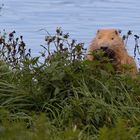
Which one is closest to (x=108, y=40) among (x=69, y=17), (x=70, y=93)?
(x=70, y=93)

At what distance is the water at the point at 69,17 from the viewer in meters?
12.4

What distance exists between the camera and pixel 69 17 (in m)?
13.8

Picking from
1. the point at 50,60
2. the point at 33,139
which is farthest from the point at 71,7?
the point at 33,139

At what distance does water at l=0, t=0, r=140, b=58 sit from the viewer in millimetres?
12371

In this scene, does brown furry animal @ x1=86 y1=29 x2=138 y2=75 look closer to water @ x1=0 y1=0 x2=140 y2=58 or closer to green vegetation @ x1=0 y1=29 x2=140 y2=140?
green vegetation @ x1=0 y1=29 x2=140 y2=140

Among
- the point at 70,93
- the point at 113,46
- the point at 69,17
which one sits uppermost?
the point at 69,17

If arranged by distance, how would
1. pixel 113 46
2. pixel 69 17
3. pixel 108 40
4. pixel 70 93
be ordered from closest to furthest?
1. pixel 70 93
2. pixel 113 46
3. pixel 108 40
4. pixel 69 17

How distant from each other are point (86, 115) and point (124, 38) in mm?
2513

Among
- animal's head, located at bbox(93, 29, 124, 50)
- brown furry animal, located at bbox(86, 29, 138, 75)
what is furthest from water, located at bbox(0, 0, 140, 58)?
brown furry animal, located at bbox(86, 29, 138, 75)

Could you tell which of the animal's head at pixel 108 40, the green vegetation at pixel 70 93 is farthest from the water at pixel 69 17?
the green vegetation at pixel 70 93

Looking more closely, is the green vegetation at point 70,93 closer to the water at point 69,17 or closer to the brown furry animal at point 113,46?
the brown furry animal at point 113,46

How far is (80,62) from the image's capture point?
6.74 m

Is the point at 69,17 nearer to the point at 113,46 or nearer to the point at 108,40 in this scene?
the point at 108,40

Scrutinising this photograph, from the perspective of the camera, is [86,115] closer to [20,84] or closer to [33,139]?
[20,84]
